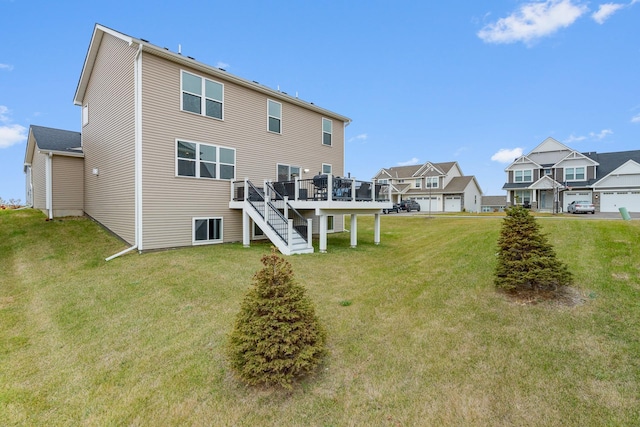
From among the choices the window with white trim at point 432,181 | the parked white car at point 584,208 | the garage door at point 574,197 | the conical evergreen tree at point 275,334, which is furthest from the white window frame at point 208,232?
the garage door at point 574,197

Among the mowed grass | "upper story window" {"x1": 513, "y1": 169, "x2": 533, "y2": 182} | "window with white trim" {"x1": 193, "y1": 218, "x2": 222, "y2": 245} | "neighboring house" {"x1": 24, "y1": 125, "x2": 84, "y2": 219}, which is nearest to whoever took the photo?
the mowed grass

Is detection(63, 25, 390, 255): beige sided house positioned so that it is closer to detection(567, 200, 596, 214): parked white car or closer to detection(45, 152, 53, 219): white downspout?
detection(45, 152, 53, 219): white downspout

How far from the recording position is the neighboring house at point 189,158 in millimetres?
10656

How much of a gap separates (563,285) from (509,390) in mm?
3478

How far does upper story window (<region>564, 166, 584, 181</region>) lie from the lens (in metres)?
31.5

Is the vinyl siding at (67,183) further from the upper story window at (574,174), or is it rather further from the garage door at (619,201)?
the upper story window at (574,174)

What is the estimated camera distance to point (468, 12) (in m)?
13.4

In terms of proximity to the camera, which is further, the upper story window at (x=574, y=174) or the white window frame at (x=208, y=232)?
the upper story window at (x=574, y=174)

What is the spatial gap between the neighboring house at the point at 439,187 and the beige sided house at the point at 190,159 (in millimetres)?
27135

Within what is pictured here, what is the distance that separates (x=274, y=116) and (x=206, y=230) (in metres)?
6.29

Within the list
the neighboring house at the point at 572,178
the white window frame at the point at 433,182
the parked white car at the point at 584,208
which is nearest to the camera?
the parked white car at the point at 584,208

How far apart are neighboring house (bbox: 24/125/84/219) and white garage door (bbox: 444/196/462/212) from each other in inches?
1493

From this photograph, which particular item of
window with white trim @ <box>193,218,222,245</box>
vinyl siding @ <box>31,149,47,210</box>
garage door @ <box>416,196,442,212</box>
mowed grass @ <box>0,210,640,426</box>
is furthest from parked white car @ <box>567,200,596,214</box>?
vinyl siding @ <box>31,149,47,210</box>

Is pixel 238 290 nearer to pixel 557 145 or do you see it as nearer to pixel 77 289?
pixel 77 289
